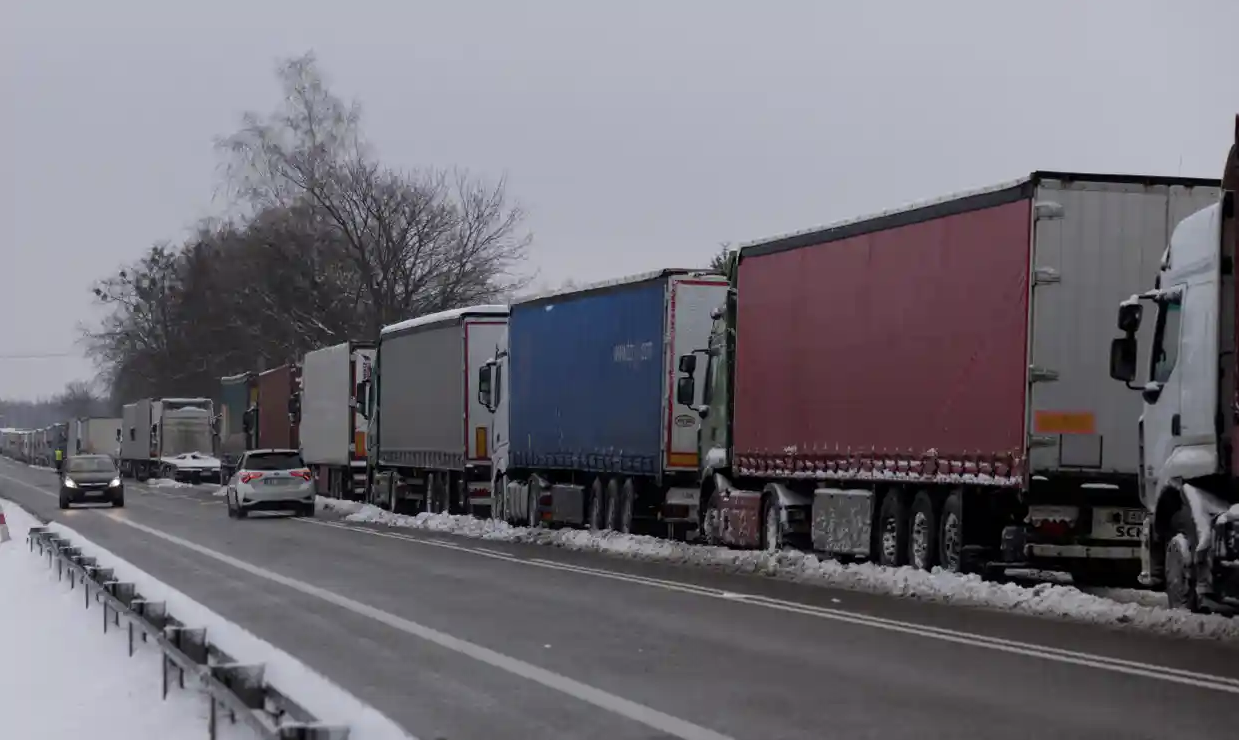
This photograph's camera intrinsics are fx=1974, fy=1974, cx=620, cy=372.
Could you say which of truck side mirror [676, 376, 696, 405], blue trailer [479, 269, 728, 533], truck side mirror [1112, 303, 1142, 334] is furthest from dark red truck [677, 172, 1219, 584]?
blue trailer [479, 269, 728, 533]

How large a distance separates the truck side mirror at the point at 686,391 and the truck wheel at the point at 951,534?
7.29m

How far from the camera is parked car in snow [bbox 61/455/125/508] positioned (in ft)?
171

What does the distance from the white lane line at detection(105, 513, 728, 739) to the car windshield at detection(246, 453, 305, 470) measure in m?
21.2

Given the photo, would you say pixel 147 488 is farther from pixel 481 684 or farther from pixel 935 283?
pixel 481 684

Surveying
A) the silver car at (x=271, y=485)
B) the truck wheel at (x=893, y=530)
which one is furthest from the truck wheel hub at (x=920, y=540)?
the silver car at (x=271, y=485)

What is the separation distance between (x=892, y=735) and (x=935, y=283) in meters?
10.7

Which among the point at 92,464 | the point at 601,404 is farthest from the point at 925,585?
the point at 92,464

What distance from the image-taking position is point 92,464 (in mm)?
53000

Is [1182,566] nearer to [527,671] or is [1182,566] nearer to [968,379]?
[968,379]

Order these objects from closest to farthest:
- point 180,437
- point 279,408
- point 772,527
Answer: point 772,527, point 279,408, point 180,437

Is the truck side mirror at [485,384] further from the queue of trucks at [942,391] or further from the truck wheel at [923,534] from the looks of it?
the truck wheel at [923,534]

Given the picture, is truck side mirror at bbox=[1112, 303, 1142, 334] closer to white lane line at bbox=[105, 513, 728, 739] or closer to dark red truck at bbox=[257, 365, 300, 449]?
white lane line at bbox=[105, 513, 728, 739]

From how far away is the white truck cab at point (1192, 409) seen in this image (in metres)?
14.1

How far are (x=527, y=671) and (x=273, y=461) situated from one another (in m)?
31.5
